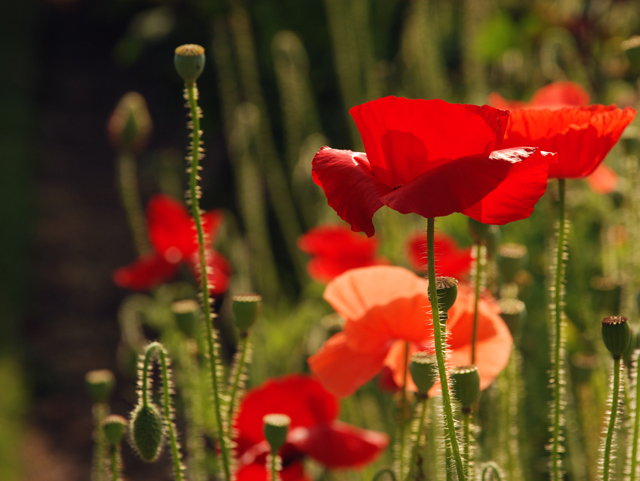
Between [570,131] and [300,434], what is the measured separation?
43 cm

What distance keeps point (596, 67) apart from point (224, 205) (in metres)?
1.80

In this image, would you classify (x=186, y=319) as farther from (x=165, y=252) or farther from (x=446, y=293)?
(x=165, y=252)

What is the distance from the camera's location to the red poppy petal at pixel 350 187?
45 centimetres

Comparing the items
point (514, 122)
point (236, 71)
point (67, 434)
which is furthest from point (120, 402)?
point (514, 122)

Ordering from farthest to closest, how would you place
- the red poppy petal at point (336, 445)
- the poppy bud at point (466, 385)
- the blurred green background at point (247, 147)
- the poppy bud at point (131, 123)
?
the blurred green background at point (247, 147)
the poppy bud at point (131, 123)
the red poppy petal at point (336, 445)
the poppy bud at point (466, 385)

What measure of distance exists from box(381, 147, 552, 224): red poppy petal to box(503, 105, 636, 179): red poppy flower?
0.39 ft

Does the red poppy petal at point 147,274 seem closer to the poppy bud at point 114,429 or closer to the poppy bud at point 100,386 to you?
the poppy bud at point 100,386

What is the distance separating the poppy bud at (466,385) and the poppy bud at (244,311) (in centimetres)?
19

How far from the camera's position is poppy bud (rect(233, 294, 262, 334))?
2.01 ft

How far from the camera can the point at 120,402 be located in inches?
97.4

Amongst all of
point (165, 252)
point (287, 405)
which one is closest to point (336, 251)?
point (165, 252)

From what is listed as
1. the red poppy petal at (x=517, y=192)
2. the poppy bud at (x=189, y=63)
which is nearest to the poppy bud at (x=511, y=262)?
the red poppy petal at (x=517, y=192)

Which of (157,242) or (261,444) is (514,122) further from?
(157,242)

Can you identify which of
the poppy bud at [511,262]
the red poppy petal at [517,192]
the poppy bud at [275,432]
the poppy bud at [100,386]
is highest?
the red poppy petal at [517,192]
